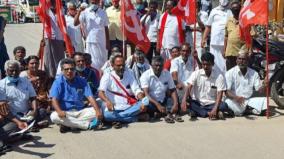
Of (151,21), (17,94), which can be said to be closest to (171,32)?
(151,21)

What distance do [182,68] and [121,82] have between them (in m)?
1.39

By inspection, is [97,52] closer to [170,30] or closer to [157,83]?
[170,30]

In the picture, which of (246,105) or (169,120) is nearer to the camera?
(169,120)

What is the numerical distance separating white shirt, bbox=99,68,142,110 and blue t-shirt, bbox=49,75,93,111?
37cm

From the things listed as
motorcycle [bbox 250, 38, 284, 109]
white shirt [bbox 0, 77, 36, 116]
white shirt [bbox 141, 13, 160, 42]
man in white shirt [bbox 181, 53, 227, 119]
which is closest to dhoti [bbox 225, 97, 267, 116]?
man in white shirt [bbox 181, 53, 227, 119]

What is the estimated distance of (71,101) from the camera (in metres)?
6.48

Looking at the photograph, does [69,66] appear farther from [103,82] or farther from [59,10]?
[59,10]

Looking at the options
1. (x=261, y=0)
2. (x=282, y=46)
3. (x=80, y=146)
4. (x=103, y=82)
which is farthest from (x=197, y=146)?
(x=282, y=46)

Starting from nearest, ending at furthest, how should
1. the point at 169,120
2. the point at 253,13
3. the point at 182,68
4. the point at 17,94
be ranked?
the point at 17,94 < the point at 169,120 < the point at 253,13 < the point at 182,68

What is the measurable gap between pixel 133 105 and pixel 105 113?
47 cm

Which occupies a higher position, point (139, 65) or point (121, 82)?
point (139, 65)

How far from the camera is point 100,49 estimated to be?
352 inches

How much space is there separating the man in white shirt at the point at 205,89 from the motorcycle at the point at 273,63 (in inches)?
39.7

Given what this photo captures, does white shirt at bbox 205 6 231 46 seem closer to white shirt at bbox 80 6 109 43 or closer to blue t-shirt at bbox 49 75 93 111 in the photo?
white shirt at bbox 80 6 109 43
